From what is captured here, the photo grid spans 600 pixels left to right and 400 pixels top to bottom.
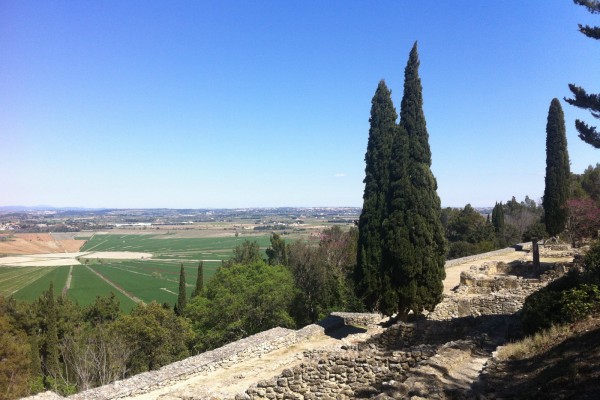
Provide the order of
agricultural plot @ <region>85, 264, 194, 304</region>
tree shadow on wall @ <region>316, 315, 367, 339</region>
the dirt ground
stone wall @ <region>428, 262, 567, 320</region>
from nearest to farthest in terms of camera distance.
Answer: tree shadow on wall @ <region>316, 315, 367, 339</region>
stone wall @ <region>428, 262, 567, 320</region>
agricultural plot @ <region>85, 264, 194, 304</region>
the dirt ground

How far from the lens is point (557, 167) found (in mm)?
26344

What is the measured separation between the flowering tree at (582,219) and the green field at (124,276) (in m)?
43.3

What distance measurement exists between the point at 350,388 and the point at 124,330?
811 inches

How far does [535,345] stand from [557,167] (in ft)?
74.2

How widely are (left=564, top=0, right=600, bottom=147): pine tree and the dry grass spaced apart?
17.4ft

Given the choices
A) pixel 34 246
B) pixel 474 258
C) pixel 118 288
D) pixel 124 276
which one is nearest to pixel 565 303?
pixel 474 258

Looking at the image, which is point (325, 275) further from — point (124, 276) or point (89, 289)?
point (124, 276)

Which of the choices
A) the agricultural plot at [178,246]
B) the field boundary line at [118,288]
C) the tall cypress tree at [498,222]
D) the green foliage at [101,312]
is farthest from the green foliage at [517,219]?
the agricultural plot at [178,246]

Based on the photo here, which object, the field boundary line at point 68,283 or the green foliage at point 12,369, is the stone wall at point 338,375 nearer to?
the green foliage at point 12,369

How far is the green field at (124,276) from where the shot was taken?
5447cm

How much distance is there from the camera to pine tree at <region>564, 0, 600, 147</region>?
32.1 ft

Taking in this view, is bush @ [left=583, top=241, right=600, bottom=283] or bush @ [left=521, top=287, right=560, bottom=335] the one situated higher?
bush @ [left=583, top=241, right=600, bottom=283]

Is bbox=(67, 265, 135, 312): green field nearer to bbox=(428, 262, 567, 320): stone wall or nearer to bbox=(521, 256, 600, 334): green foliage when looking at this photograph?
bbox=(428, 262, 567, 320): stone wall

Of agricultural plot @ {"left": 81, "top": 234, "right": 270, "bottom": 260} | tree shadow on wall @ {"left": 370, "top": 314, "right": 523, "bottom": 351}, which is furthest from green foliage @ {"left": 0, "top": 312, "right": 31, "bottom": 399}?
agricultural plot @ {"left": 81, "top": 234, "right": 270, "bottom": 260}
